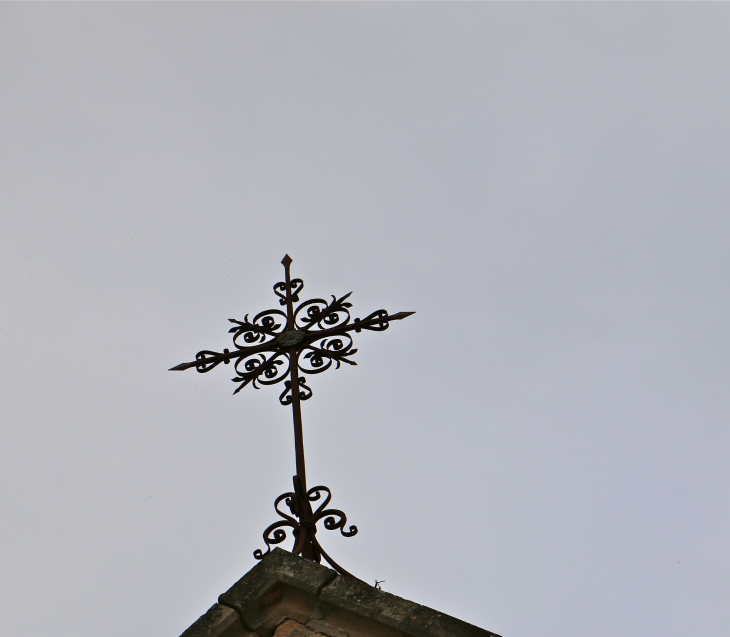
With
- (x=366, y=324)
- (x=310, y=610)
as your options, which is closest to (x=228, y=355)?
(x=366, y=324)

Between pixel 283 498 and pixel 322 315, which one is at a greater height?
pixel 322 315

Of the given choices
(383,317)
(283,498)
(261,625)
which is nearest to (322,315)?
(383,317)

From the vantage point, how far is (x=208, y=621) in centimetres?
447

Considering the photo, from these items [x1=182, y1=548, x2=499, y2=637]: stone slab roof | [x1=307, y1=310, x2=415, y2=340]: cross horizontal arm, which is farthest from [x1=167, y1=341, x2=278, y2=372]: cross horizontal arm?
[x1=182, y1=548, x2=499, y2=637]: stone slab roof

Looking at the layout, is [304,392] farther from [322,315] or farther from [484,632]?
[484,632]

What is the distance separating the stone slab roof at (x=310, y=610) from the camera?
434 cm

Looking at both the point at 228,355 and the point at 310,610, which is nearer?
the point at 310,610

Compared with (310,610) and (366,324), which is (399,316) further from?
(310,610)

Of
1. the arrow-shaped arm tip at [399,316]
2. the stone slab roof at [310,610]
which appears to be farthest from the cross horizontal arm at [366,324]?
the stone slab roof at [310,610]

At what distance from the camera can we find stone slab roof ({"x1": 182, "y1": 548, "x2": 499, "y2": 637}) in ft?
14.3

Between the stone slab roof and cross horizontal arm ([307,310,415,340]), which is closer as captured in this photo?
the stone slab roof

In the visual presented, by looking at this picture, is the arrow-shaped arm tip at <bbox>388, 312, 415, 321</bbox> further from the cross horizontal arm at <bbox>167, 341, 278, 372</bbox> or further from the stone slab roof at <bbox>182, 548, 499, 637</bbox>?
the stone slab roof at <bbox>182, 548, 499, 637</bbox>

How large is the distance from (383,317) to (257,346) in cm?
71

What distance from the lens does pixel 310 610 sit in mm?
4527
